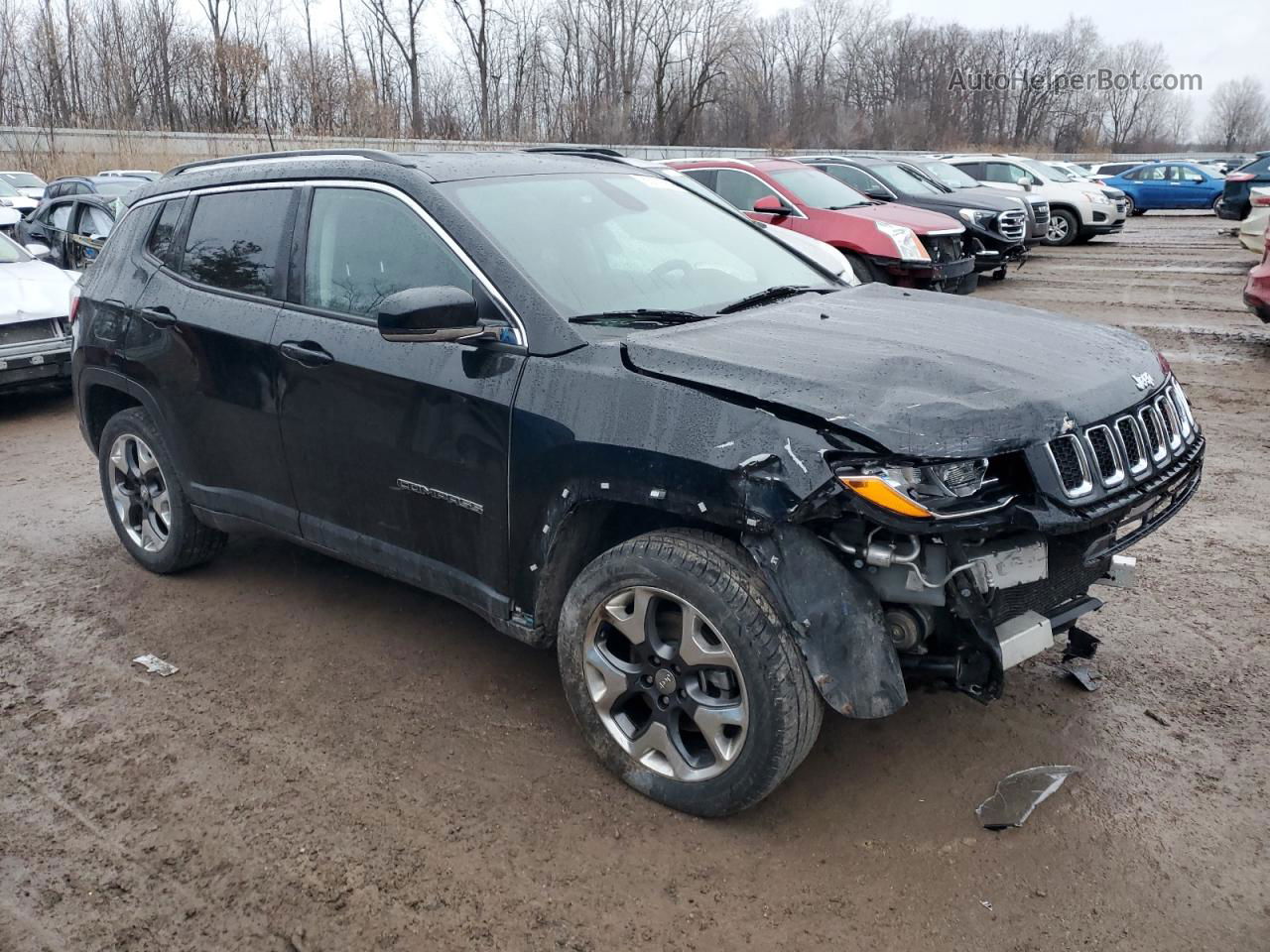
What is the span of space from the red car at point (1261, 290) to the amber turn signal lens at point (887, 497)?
7907 millimetres

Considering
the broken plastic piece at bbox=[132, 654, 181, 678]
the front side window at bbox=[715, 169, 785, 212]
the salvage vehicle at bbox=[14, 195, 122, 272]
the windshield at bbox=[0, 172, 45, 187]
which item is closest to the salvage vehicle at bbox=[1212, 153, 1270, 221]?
the front side window at bbox=[715, 169, 785, 212]

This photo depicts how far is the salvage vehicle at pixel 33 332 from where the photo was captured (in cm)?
812

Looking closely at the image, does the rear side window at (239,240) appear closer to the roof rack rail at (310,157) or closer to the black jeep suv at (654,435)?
the black jeep suv at (654,435)

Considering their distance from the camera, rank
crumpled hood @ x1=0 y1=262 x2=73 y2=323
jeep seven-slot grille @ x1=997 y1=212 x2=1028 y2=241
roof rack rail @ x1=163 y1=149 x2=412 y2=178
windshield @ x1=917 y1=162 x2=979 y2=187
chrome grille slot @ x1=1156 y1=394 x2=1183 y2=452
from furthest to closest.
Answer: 1. windshield @ x1=917 y1=162 x2=979 y2=187
2. jeep seven-slot grille @ x1=997 y1=212 x2=1028 y2=241
3. crumpled hood @ x1=0 y1=262 x2=73 y2=323
4. roof rack rail @ x1=163 y1=149 x2=412 y2=178
5. chrome grille slot @ x1=1156 y1=394 x2=1183 y2=452

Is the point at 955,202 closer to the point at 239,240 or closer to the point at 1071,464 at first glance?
the point at 239,240

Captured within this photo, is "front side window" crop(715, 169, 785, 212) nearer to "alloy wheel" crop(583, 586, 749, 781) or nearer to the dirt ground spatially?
the dirt ground

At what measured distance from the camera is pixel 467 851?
2.89 metres

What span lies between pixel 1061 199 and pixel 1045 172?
3.24m

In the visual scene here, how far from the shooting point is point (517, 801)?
10.2 ft

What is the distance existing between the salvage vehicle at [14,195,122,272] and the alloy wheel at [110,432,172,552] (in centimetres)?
866

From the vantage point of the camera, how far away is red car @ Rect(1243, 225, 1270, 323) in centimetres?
873

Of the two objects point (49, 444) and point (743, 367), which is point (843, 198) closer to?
point (49, 444)

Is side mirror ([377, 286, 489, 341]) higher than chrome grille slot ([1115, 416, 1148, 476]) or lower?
higher

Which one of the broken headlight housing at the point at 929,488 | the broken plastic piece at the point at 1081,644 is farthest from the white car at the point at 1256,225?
the broken headlight housing at the point at 929,488
